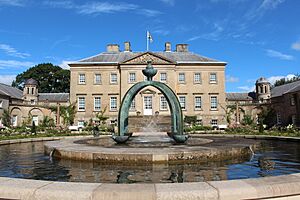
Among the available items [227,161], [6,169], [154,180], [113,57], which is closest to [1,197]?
[154,180]

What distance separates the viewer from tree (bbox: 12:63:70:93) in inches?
2726

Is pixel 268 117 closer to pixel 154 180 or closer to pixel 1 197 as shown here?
pixel 154 180

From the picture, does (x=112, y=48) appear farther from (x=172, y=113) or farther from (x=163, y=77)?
(x=172, y=113)

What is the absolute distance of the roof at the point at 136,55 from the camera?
3956 centimetres

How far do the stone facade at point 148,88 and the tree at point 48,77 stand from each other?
33.7m

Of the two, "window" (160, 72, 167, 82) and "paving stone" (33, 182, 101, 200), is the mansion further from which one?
"paving stone" (33, 182, 101, 200)

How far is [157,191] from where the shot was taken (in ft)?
10.5

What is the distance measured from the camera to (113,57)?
134 feet

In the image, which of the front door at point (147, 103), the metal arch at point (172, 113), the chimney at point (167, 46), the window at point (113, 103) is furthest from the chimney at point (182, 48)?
the metal arch at point (172, 113)

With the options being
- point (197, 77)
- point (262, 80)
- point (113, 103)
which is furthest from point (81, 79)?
point (262, 80)

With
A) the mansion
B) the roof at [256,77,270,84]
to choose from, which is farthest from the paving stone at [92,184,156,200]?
the roof at [256,77,270,84]

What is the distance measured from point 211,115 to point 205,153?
32.9 meters

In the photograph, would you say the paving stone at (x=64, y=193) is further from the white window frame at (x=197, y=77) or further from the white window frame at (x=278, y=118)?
the white window frame at (x=278, y=118)

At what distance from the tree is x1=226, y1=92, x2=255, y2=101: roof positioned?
41614mm
